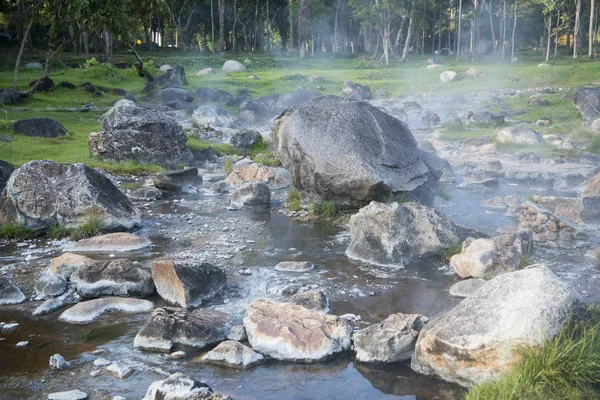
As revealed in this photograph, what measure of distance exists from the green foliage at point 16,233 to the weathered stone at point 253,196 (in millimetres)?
4468

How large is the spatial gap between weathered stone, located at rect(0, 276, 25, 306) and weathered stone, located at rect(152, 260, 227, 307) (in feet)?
5.78

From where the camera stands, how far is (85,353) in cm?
714

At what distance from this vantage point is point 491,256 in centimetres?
927

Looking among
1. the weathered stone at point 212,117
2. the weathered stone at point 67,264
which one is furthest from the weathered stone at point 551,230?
the weathered stone at point 212,117

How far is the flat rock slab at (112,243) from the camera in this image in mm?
11109

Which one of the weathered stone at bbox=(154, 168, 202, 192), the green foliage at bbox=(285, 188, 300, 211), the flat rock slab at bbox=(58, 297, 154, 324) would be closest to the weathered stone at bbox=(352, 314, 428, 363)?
the flat rock slab at bbox=(58, 297, 154, 324)

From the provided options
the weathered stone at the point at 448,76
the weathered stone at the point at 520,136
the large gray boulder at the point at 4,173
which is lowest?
the weathered stone at the point at 520,136

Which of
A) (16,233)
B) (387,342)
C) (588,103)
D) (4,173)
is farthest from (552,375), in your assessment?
(588,103)

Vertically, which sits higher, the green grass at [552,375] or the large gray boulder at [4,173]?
the large gray boulder at [4,173]

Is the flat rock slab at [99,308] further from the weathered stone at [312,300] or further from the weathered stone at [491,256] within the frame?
the weathered stone at [491,256]

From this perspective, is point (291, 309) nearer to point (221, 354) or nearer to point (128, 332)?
point (221, 354)

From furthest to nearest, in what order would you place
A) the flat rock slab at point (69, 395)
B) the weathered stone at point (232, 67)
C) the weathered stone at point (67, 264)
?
the weathered stone at point (232, 67) < the weathered stone at point (67, 264) < the flat rock slab at point (69, 395)

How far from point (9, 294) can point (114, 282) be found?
1349mm

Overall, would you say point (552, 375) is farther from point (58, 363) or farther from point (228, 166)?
point (228, 166)
